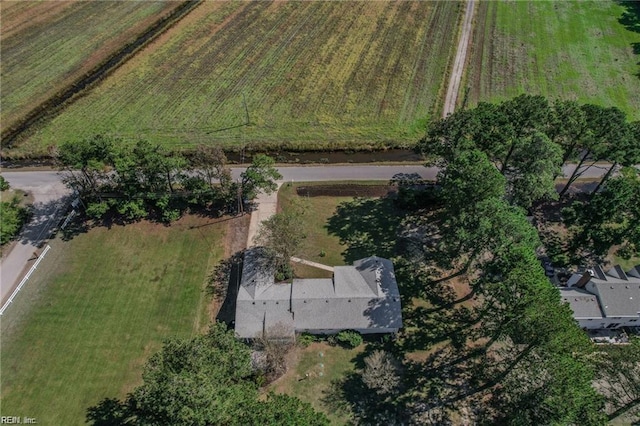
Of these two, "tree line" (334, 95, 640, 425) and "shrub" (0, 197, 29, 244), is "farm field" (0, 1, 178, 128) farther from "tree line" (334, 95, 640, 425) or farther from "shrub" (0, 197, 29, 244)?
"tree line" (334, 95, 640, 425)

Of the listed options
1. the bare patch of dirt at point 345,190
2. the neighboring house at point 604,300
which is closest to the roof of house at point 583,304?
the neighboring house at point 604,300

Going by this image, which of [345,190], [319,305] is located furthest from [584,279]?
[345,190]

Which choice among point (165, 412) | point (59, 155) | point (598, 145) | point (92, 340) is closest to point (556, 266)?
point (598, 145)

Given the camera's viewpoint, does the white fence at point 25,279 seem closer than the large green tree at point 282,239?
No

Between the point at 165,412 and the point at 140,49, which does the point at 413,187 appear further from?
the point at 140,49

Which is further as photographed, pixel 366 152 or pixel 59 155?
pixel 366 152

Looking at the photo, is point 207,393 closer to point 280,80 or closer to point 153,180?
point 153,180

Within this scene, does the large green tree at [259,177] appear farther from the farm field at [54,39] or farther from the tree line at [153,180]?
the farm field at [54,39]
